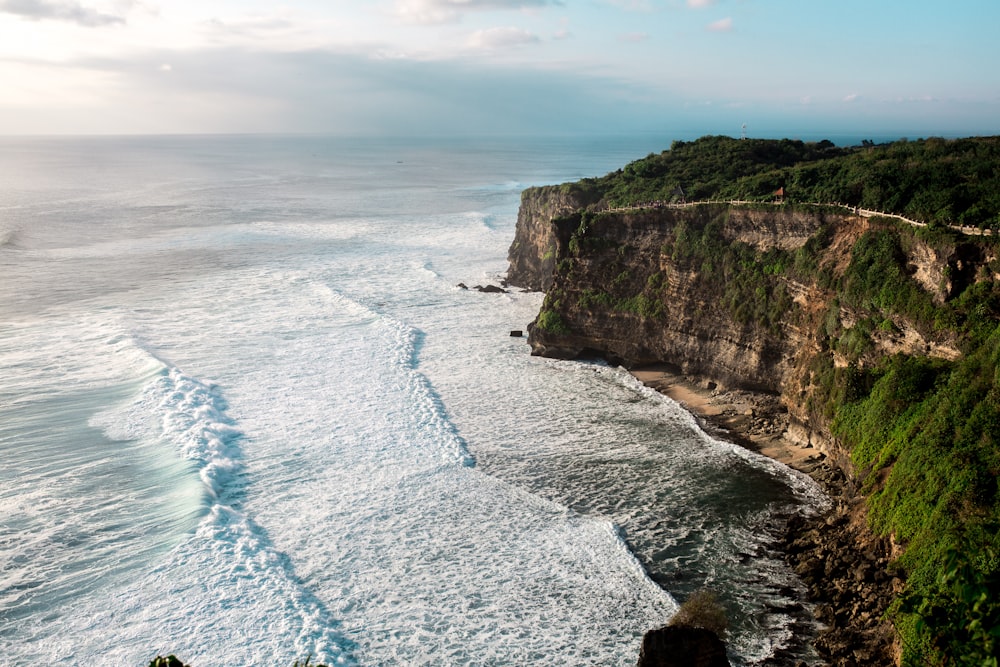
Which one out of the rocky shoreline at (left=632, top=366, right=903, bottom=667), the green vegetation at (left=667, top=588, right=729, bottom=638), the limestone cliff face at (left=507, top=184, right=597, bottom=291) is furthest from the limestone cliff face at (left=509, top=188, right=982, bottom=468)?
the limestone cliff face at (left=507, top=184, right=597, bottom=291)

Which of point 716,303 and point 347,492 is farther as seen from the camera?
point 716,303

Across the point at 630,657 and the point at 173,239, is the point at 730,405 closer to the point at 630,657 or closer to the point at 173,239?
the point at 630,657

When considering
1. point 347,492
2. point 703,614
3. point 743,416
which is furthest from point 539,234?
point 703,614

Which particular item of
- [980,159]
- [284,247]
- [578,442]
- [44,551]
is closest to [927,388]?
[578,442]

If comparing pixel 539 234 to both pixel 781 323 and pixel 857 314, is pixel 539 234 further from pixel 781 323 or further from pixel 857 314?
pixel 857 314

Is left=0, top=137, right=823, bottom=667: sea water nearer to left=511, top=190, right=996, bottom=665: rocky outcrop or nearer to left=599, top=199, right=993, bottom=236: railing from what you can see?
left=511, top=190, right=996, bottom=665: rocky outcrop

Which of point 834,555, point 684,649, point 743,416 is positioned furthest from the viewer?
point 743,416

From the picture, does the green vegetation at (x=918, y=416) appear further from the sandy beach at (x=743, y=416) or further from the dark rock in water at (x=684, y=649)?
the dark rock in water at (x=684, y=649)
